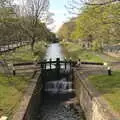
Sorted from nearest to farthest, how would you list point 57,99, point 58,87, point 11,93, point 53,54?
1. point 11,93
2. point 57,99
3. point 58,87
4. point 53,54

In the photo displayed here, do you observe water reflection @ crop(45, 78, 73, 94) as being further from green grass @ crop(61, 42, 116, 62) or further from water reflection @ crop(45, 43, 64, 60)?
water reflection @ crop(45, 43, 64, 60)

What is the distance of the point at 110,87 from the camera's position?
17312 millimetres

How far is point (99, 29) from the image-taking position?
24.8m

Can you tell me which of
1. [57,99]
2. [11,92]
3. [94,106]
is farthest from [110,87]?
[11,92]

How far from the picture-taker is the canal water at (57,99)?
1711 cm

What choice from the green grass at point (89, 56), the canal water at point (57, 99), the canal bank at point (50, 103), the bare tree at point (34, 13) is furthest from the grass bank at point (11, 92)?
the bare tree at point (34, 13)

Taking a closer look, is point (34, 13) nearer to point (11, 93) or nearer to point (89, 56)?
point (89, 56)

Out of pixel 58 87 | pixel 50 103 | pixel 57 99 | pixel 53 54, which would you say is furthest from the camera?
pixel 53 54

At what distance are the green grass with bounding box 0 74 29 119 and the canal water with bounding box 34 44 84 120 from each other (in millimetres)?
1971

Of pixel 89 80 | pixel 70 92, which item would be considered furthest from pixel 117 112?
pixel 70 92

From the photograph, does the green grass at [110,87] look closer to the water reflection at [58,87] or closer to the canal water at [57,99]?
the canal water at [57,99]

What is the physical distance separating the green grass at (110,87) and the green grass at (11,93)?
4.43 metres

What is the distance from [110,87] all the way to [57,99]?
5.36m

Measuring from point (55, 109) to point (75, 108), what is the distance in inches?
49.8
